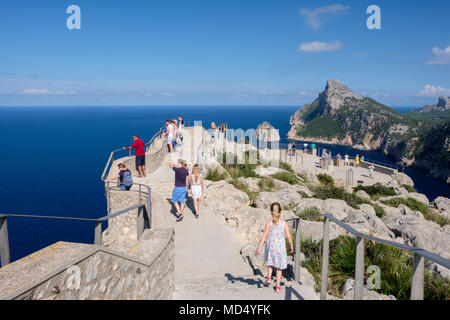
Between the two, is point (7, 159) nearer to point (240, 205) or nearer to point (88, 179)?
point (88, 179)

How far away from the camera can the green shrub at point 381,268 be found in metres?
5.99

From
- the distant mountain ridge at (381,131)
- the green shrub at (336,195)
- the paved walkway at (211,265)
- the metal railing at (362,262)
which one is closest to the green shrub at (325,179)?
the green shrub at (336,195)

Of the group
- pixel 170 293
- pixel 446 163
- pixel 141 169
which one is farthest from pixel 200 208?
pixel 446 163

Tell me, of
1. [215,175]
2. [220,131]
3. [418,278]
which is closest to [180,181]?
[215,175]

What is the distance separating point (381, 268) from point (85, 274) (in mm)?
6023

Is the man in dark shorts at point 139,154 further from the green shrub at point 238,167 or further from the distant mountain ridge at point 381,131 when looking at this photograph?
the distant mountain ridge at point 381,131

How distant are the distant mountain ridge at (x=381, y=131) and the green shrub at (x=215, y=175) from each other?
84.5m

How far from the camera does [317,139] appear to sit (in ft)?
549

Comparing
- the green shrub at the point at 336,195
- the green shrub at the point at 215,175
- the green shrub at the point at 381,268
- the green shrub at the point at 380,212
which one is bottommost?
the green shrub at the point at 380,212

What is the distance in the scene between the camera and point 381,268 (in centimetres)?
682

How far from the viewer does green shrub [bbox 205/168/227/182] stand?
54.8ft

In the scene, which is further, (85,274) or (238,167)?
(238,167)

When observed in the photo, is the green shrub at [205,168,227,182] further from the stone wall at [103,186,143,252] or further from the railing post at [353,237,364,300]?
the railing post at [353,237,364,300]

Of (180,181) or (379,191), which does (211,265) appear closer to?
(180,181)
